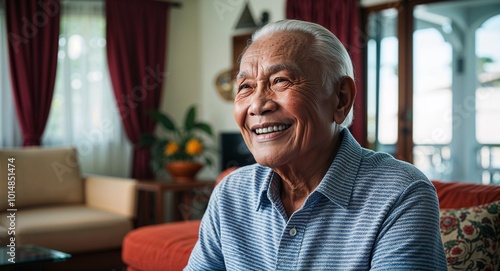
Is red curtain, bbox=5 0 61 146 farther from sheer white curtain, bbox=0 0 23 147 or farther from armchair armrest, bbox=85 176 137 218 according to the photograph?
armchair armrest, bbox=85 176 137 218


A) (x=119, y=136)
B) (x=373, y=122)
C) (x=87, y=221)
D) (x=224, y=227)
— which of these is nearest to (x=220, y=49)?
(x=119, y=136)

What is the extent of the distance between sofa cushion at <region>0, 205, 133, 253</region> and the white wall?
174cm

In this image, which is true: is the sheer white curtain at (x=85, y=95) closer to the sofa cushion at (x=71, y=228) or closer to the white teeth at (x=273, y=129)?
the sofa cushion at (x=71, y=228)

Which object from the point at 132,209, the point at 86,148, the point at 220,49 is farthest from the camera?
the point at 220,49

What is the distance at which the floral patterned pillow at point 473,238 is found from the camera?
193 centimetres

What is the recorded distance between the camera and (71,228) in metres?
3.99

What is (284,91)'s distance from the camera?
4.38 ft

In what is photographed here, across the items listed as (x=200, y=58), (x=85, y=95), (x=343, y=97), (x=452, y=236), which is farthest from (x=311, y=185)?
(x=200, y=58)

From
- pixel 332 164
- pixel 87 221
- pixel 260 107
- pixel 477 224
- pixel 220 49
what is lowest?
pixel 87 221

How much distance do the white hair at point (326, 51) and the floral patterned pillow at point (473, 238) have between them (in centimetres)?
83

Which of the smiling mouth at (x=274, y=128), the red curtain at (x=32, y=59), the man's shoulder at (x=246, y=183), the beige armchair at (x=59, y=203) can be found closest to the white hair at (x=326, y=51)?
the smiling mouth at (x=274, y=128)

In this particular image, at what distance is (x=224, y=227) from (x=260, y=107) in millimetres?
299

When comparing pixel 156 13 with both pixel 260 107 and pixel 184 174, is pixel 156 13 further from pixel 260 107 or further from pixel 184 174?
pixel 260 107

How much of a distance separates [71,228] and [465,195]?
2575mm
